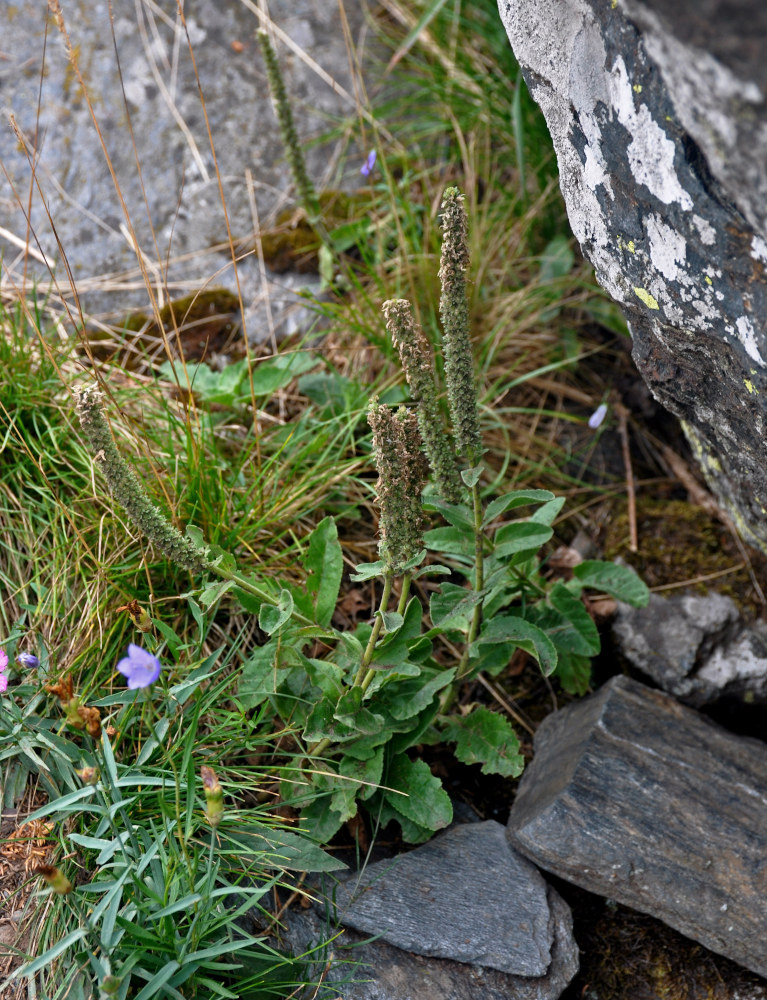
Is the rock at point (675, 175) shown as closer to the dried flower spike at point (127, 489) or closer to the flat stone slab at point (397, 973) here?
the dried flower spike at point (127, 489)

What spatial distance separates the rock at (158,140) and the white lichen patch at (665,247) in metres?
1.98

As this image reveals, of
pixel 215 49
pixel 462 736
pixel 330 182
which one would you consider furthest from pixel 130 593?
pixel 215 49

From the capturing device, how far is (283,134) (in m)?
3.16

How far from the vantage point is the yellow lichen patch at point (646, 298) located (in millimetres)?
2047

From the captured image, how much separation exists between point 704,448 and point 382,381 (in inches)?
47.2

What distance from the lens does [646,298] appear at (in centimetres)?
207

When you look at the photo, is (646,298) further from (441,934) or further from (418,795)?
(441,934)

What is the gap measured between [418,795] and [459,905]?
291mm

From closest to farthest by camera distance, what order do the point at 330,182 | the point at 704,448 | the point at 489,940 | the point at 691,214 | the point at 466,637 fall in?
the point at 691,214 → the point at 489,940 → the point at 466,637 → the point at 704,448 → the point at 330,182

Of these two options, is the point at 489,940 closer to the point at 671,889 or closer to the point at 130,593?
the point at 671,889

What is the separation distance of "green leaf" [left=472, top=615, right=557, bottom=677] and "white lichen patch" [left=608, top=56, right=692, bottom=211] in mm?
1114

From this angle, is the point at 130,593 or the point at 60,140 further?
the point at 60,140

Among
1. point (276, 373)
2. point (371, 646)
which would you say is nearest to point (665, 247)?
point (371, 646)

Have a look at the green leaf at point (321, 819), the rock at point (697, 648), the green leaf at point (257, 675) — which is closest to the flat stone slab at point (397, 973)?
the green leaf at point (321, 819)
